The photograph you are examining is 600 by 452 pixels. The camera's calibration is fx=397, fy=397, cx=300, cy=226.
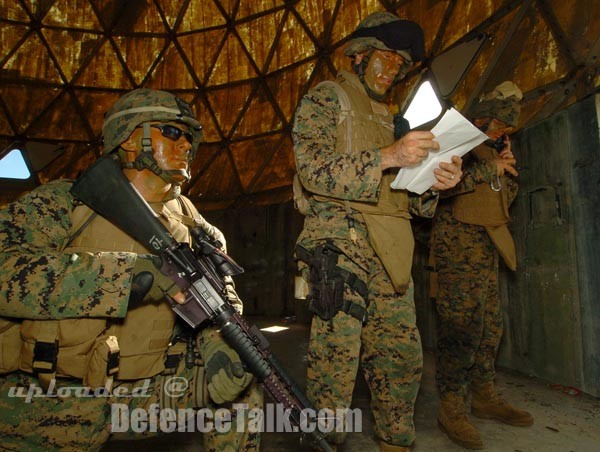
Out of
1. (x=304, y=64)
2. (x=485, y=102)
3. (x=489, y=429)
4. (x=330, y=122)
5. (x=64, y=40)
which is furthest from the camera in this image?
(x=64, y=40)

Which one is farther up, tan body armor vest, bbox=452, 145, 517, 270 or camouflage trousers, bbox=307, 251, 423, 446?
tan body armor vest, bbox=452, 145, 517, 270

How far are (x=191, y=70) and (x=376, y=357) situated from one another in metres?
9.78

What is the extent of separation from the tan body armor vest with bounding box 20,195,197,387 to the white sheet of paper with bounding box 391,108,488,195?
1.19 metres

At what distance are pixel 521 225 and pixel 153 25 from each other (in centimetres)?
977

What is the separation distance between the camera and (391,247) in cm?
199

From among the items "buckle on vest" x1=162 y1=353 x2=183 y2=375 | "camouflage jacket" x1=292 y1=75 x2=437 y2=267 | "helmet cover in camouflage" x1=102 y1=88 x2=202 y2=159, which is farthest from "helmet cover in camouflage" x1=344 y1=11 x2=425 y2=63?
"buckle on vest" x1=162 y1=353 x2=183 y2=375

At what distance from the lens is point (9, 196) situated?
9711 millimetres

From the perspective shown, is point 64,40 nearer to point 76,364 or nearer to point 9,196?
point 9,196

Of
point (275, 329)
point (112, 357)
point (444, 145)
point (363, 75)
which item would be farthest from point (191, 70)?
point (112, 357)

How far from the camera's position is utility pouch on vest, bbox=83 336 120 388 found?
159 cm

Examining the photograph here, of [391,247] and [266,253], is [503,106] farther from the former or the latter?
[266,253]

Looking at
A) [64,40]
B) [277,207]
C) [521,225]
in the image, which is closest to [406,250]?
[521,225]

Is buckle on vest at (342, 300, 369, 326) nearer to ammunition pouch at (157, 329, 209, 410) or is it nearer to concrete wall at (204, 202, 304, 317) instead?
ammunition pouch at (157, 329, 209, 410)

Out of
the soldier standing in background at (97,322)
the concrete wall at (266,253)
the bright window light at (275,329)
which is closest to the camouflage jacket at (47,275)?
the soldier standing in background at (97,322)
